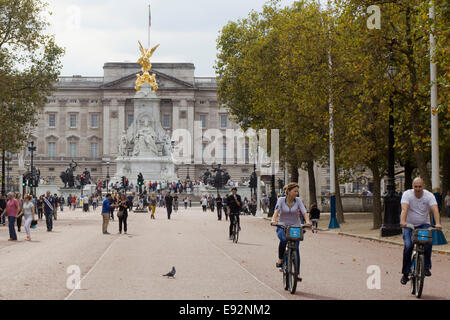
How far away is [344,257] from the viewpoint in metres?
20.2

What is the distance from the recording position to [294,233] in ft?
42.0

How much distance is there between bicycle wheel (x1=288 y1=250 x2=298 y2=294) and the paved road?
0.15 metres

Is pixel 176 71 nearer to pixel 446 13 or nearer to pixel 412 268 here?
pixel 446 13

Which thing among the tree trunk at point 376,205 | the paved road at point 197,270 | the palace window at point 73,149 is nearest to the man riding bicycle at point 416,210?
the paved road at point 197,270

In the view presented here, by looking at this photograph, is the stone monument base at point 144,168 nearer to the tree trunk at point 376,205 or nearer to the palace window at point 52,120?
the palace window at point 52,120

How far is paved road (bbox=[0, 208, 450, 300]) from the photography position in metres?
12.5

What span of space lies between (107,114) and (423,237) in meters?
124

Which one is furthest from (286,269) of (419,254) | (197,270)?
(197,270)

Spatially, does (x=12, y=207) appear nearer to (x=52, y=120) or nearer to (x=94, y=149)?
(x=94, y=149)

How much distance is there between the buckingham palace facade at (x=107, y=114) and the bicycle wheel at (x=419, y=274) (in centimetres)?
11877

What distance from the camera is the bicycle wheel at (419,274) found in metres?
12.0

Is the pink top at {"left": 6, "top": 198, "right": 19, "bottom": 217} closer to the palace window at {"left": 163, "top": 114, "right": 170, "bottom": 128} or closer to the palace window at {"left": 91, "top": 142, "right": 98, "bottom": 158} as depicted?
the palace window at {"left": 163, "top": 114, "right": 170, "bottom": 128}

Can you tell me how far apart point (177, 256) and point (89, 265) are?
3122 millimetres

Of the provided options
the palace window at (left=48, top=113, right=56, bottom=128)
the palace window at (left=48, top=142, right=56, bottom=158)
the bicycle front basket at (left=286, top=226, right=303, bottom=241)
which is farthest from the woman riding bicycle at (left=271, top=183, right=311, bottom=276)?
the palace window at (left=48, top=113, right=56, bottom=128)
